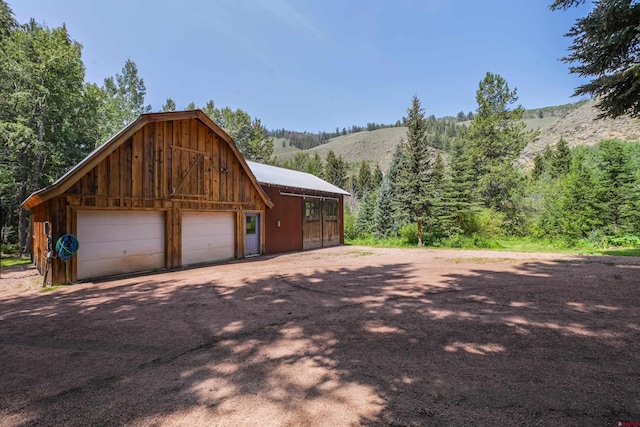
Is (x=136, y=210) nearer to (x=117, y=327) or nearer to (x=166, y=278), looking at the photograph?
(x=166, y=278)

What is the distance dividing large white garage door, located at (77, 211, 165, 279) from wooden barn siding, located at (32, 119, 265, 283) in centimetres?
24

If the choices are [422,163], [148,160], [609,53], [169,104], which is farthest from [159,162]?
[169,104]

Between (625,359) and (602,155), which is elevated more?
(602,155)

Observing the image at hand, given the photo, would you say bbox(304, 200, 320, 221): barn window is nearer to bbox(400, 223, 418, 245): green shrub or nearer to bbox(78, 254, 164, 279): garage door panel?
bbox(400, 223, 418, 245): green shrub

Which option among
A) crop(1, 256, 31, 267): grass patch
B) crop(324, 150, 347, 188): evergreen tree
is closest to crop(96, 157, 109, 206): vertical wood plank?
crop(1, 256, 31, 267): grass patch

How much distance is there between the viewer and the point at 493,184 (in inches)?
872

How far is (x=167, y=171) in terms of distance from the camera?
9.52 meters

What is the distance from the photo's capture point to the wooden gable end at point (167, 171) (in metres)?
8.07

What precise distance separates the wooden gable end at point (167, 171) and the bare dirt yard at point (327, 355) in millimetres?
2918

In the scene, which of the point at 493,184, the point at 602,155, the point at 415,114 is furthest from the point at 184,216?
the point at 602,155

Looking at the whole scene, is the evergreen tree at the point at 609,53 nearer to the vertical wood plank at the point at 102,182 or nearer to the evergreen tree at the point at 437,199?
the evergreen tree at the point at 437,199

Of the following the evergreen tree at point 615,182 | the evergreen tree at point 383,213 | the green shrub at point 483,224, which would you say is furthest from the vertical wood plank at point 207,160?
the evergreen tree at point 615,182

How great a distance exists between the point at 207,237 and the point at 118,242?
9.43 feet

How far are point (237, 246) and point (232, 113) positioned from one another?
28.5 meters
